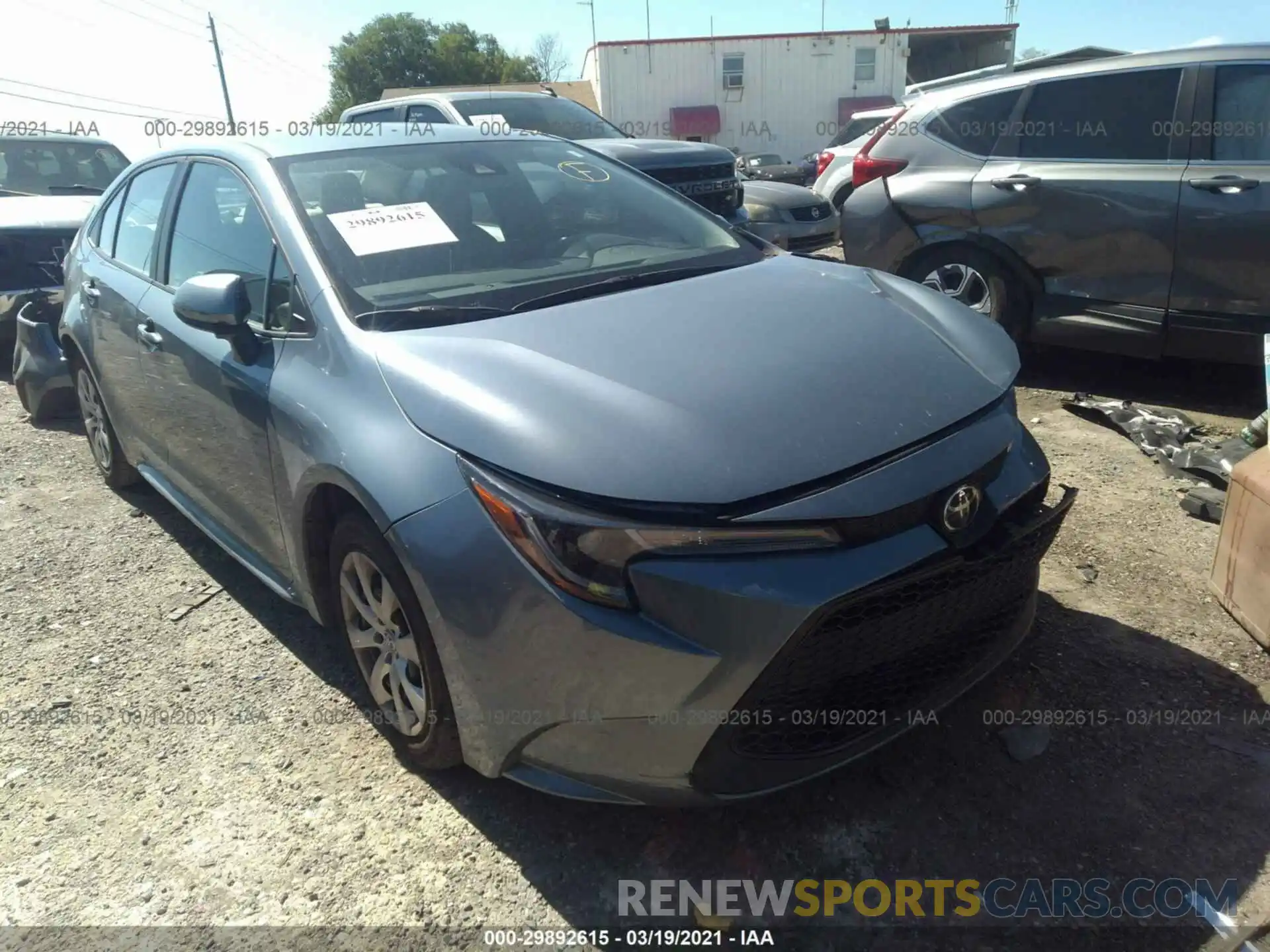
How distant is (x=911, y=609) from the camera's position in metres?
1.96

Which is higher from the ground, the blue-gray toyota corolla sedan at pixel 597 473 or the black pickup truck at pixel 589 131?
the black pickup truck at pixel 589 131

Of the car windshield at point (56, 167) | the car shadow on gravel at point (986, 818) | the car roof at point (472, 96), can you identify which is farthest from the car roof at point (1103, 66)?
the car windshield at point (56, 167)

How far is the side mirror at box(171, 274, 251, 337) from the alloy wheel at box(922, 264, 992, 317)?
3.81m

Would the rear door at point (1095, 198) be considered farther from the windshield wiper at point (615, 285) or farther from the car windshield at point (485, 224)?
the windshield wiper at point (615, 285)

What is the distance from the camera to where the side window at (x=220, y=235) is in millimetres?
2762

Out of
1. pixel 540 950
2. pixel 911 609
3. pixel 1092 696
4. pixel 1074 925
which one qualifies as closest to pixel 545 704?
pixel 540 950

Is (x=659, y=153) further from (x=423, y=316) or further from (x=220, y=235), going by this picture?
(x=423, y=316)

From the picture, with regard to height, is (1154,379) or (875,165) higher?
(875,165)

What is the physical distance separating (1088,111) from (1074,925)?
175 inches

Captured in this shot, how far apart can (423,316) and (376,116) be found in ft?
24.0

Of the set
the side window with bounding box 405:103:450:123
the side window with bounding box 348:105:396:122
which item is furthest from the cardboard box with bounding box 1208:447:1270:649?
the side window with bounding box 348:105:396:122

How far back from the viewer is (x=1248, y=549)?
277 cm

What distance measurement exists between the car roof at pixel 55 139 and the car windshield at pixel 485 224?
7.24m

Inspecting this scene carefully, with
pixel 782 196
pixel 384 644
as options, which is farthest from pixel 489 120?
→ pixel 384 644
